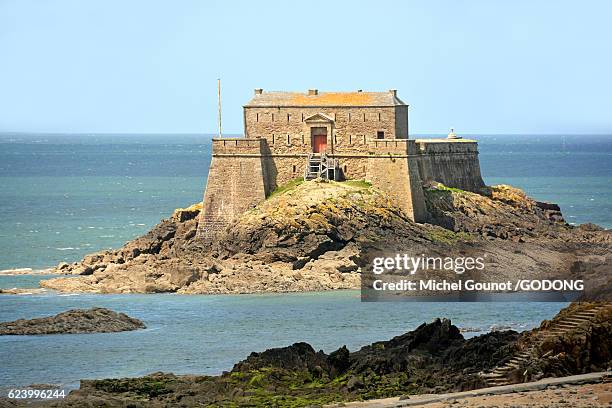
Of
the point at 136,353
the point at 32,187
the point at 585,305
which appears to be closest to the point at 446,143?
the point at 136,353

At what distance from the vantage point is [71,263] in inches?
2272

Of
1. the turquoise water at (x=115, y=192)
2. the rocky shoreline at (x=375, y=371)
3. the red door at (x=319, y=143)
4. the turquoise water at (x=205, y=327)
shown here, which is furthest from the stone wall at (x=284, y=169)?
the rocky shoreline at (x=375, y=371)

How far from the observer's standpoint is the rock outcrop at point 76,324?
140ft

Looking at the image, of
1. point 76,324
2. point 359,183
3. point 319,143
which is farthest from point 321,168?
point 76,324

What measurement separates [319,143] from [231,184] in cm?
349

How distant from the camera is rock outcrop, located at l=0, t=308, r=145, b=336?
1677 inches

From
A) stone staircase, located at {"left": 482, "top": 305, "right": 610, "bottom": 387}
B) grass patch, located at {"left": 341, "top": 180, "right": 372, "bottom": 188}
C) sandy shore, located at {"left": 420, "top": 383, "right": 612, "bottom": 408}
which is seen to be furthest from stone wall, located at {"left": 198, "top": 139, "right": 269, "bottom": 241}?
sandy shore, located at {"left": 420, "top": 383, "right": 612, "bottom": 408}

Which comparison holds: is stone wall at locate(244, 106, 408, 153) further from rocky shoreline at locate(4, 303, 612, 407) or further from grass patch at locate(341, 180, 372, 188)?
rocky shoreline at locate(4, 303, 612, 407)

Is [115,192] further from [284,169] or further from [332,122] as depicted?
[332,122]

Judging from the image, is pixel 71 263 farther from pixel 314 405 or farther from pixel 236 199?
pixel 314 405

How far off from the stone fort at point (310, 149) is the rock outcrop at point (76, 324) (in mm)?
11043

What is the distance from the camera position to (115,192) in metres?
106

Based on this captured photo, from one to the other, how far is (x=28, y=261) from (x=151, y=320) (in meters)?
16.3

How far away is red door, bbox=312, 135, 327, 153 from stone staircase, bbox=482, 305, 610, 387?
82.2ft
